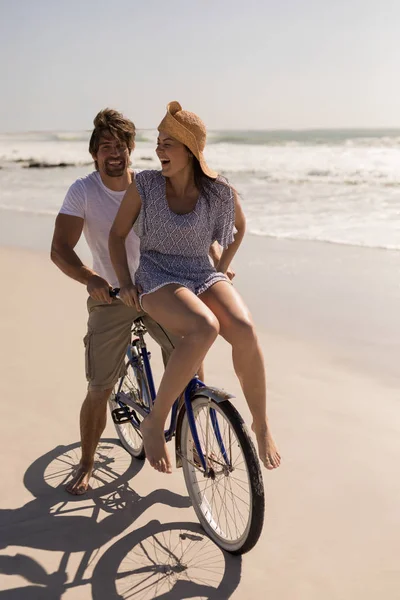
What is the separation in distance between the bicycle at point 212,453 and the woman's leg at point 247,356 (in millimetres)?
94

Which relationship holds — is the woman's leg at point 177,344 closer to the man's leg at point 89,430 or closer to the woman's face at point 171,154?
the woman's face at point 171,154

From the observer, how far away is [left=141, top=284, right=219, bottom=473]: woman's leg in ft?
9.32

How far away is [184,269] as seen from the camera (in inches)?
124

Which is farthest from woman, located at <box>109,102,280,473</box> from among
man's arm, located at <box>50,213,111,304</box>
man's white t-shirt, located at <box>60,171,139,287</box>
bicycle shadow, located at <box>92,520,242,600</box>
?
bicycle shadow, located at <box>92,520,242,600</box>

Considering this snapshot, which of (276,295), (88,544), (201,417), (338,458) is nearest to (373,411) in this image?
(338,458)

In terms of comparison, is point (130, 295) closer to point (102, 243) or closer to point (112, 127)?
point (102, 243)

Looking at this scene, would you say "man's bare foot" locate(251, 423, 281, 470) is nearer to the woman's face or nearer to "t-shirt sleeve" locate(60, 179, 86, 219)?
the woman's face

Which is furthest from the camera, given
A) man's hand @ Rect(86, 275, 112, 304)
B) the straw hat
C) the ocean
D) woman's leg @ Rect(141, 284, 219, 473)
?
the ocean

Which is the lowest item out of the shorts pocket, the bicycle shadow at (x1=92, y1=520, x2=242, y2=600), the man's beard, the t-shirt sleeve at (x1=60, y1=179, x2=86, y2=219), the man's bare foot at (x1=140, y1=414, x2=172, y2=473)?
the bicycle shadow at (x1=92, y1=520, x2=242, y2=600)

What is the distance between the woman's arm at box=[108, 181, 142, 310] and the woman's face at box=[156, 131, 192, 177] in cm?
16

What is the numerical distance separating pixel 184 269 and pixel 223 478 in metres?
0.98

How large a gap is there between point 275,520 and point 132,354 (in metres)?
1.13

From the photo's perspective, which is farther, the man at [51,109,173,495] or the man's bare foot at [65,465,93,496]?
the man's bare foot at [65,465,93,496]

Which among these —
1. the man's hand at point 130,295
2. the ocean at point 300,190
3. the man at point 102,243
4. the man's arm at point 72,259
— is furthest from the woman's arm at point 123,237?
the ocean at point 300,190
